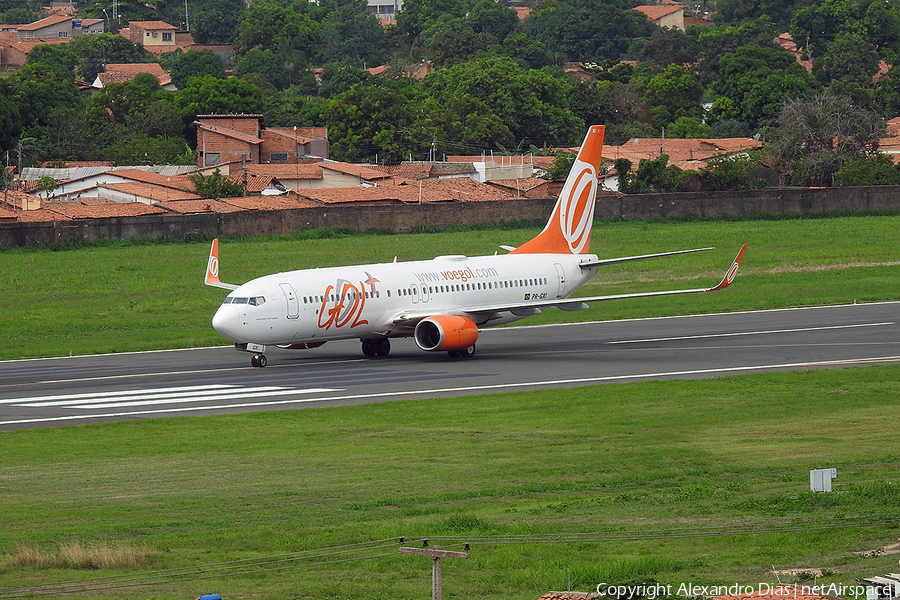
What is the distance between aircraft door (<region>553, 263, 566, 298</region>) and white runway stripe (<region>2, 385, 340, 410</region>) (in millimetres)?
16310

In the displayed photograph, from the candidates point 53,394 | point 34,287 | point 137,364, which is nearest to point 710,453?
point 53,394

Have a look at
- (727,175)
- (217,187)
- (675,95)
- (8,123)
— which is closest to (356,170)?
(217,187)

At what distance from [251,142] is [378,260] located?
5662cm

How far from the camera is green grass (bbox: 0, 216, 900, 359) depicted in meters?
62.8

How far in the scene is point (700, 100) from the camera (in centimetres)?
18338

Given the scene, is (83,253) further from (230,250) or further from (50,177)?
(50,177)

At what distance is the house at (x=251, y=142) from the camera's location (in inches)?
5320

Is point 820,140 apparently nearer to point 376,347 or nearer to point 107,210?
point 107,210

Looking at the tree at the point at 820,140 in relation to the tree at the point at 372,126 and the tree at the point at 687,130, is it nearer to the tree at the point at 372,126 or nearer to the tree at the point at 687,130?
the tree at the point at 687,130

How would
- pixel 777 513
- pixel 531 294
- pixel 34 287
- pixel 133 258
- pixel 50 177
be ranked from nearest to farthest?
pixel 777 513, pixel 531 294, pixel 34 287, pixel 133 258, pixel 50 177

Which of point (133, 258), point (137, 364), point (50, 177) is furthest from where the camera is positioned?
point (50, 177)

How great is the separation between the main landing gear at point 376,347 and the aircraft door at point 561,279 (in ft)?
28.9

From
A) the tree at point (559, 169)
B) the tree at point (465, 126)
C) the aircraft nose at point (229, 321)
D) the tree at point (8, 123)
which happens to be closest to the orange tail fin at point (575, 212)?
the aircraft nose at point (229, 321)

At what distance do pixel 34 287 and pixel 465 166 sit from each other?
202 ft
